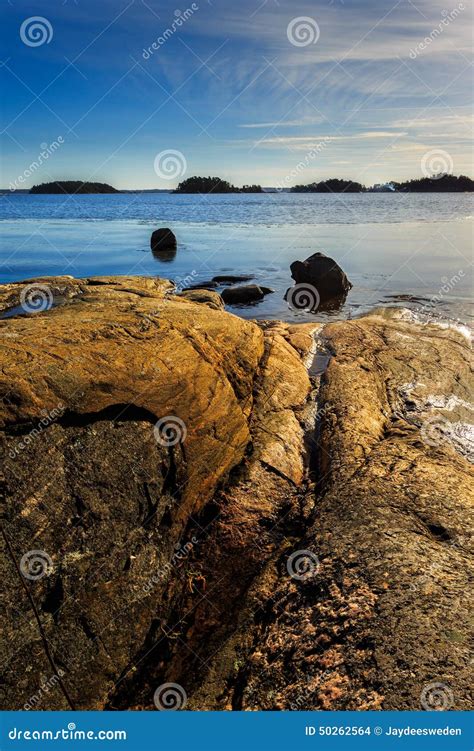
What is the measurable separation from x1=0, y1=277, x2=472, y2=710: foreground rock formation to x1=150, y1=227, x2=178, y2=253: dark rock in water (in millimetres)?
35738

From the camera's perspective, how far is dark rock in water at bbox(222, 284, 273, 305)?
2180cm

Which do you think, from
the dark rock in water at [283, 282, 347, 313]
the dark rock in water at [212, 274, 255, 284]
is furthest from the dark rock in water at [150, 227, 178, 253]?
the dark rock in water at [283, 282, 347, 313]

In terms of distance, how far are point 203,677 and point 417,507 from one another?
10.2ft

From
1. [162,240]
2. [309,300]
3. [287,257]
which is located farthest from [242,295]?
[162,240]

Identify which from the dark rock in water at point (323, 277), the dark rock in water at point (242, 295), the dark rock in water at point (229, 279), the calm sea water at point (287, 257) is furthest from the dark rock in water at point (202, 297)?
the dark rock in water at point (229, 279)

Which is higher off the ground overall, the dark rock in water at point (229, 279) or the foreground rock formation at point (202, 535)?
the dark rock in water at point (229, 279)

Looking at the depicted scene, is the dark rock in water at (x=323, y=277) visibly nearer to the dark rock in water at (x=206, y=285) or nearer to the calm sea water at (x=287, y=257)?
the calm sea water at (x=287, y=257)

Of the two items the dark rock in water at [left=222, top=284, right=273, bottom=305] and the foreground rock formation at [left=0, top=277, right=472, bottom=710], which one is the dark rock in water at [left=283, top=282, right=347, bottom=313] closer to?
the dark rock in water at [left=222, top=284, right=273, bottom=305]

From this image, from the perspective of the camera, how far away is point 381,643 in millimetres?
4461

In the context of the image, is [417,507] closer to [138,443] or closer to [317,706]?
[317,706]

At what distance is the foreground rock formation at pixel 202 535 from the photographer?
4.60m

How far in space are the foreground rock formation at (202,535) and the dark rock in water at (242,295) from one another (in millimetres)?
13845

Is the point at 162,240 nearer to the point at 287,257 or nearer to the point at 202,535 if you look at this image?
the point at 287,257

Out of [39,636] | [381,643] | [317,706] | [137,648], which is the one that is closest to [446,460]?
[381,643]
